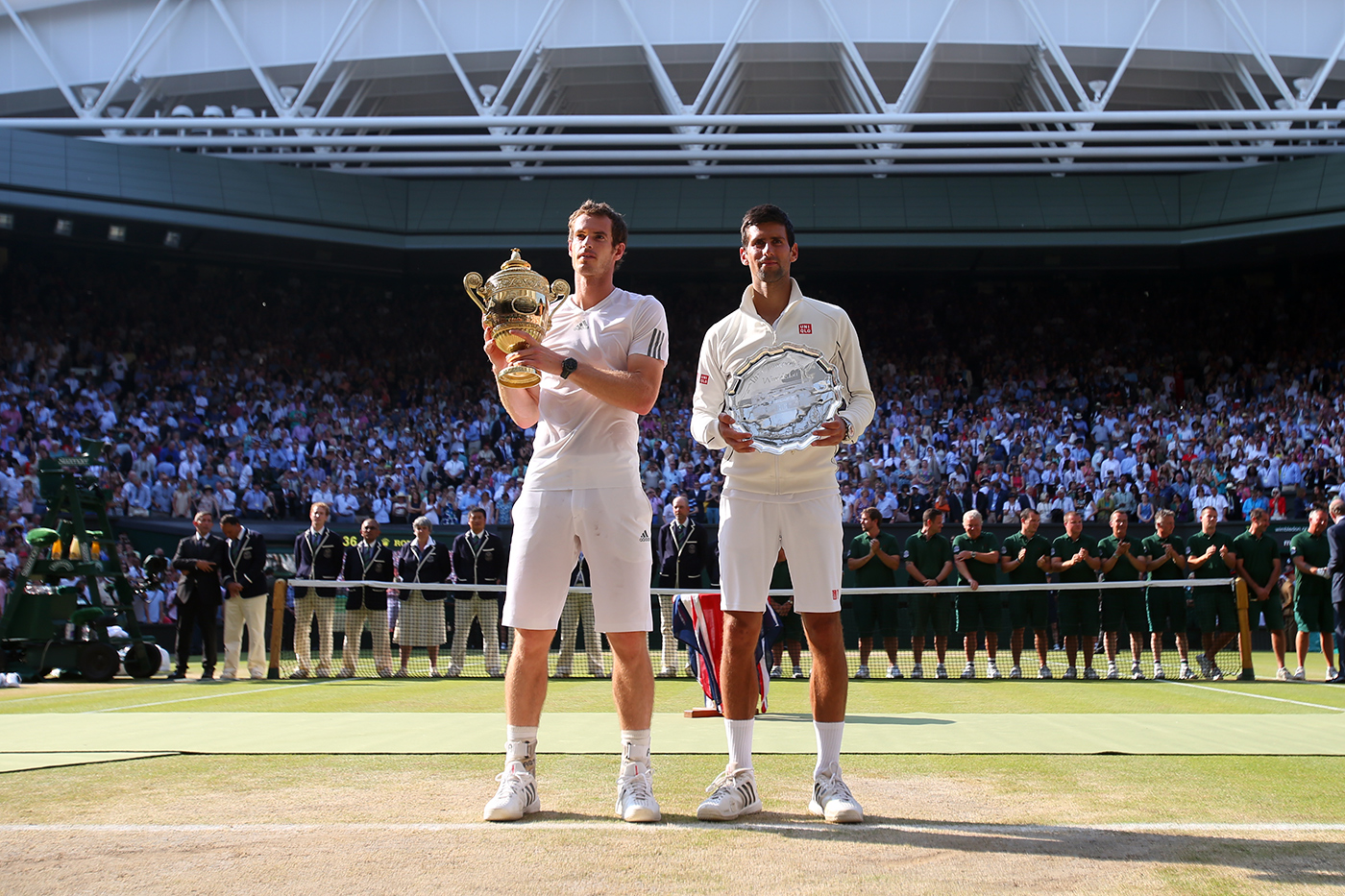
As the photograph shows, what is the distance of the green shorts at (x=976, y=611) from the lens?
13.3 meters

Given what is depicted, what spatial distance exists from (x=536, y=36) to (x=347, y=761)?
941 inches

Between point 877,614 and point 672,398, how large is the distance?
16319 millimetres

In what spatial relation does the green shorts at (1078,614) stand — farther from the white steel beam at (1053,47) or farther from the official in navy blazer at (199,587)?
the white steel beam at (1053,47)

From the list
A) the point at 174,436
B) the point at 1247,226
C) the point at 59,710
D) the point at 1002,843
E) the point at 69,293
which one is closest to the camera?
the point at 1002,843

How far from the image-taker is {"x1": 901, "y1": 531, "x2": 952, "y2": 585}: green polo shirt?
14016mm

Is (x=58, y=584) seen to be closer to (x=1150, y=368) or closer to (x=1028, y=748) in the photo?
(x=1028, y=748)

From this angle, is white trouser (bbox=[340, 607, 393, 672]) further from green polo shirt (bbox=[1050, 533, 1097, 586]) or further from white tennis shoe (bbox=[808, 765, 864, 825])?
white tennis shoe (bbox=[808, 765, 864, 825])

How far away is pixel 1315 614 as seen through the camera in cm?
1268

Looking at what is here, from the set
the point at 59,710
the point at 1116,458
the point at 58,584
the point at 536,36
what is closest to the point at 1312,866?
the point at 59,710

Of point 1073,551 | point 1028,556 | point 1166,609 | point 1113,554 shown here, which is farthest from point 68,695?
point 1166,609

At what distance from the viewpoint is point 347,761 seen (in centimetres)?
527

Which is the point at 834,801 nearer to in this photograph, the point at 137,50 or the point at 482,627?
the point at 482,627

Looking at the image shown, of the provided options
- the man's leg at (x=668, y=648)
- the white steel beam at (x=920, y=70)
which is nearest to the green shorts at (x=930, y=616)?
the man's leg at (x=668, y=648)

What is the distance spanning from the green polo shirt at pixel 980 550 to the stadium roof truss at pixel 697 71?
14393 mm
